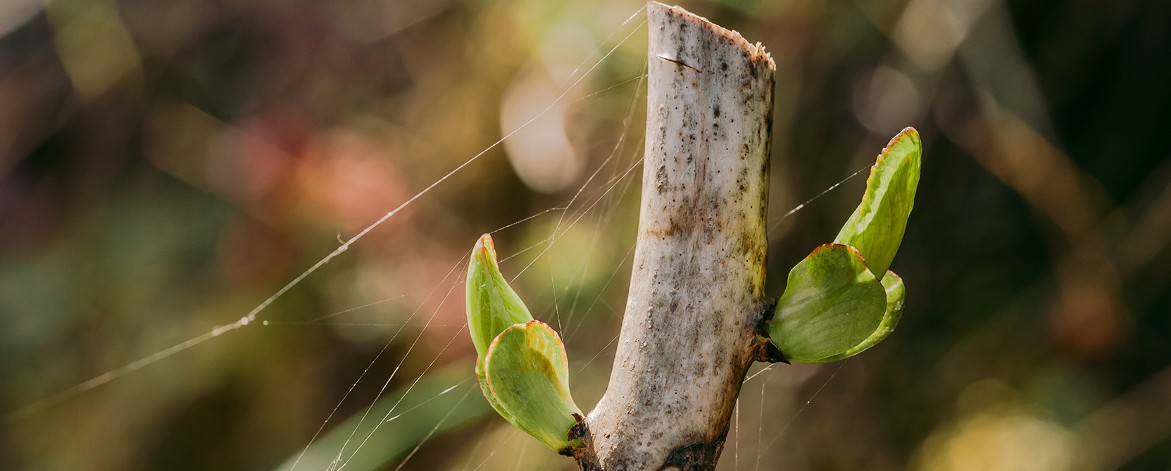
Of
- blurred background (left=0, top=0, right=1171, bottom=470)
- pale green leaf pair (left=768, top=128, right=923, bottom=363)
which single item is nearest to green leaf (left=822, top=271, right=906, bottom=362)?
pale green leaf pair (left=768, top=128, right=923, bottom=363)

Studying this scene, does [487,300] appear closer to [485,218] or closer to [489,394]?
[489,394]

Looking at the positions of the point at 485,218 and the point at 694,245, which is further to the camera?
the point at 485,218

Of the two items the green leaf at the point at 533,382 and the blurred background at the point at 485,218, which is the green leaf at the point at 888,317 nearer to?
the green leaf at the point at 533,382

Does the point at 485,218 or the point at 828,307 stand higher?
the point at 828,307

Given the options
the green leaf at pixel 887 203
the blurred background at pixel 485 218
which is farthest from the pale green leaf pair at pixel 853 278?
the blurred background at pixel 485 218

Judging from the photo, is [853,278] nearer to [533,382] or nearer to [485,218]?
[533,382]

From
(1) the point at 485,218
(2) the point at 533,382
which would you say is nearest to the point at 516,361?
(2) the point at 533,382

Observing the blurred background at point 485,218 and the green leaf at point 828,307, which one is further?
the blurred background at point 485,218
